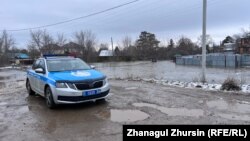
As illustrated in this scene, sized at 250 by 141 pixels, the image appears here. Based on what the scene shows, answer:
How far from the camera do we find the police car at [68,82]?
780 cm

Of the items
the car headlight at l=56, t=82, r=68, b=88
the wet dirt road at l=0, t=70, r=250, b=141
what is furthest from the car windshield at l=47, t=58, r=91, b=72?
the wet dirt road at l=0, t=70, r=250, b=141

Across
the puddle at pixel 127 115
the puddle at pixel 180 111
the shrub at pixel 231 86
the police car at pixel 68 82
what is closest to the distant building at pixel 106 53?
the shrub at pixel 231 86

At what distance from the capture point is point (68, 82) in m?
7.80

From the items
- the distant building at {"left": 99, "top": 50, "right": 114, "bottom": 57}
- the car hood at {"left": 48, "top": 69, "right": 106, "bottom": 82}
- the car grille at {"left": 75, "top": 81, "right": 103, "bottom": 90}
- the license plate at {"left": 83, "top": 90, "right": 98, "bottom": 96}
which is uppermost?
the distant building at {"left": 99, "top": 50, "right": 114, "bottom": 57}

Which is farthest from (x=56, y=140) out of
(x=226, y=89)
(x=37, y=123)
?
(x=226, y=89)

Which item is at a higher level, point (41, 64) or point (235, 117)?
point (41, 64)

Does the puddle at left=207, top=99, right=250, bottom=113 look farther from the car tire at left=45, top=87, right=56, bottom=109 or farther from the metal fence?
the metal fence

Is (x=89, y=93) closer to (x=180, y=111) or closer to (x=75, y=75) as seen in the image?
(x=75, y=75)

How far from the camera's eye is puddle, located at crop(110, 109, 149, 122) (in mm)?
6777

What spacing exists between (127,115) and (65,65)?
3.27 metres

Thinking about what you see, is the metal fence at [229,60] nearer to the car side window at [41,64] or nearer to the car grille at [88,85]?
the car side window at [41,64]

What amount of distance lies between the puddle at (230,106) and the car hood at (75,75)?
3.51m

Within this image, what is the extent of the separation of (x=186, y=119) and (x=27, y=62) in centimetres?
6268

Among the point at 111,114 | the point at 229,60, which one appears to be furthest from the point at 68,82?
the point at 229,60
